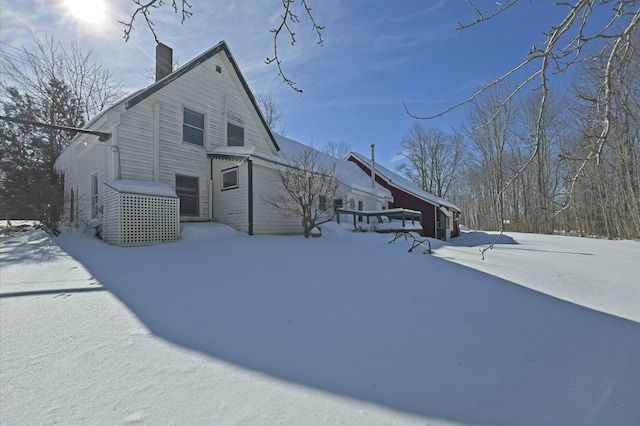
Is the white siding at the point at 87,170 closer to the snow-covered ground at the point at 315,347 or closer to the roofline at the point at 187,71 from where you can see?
the roofline at the point at 187,71

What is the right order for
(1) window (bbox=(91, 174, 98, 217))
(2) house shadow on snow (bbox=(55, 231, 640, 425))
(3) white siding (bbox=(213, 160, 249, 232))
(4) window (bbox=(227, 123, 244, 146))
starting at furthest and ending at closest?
(4) window (bbox=(227, 123, 244, 146))
(1) window (bbox=(91, 174, 98, 217))
(3) white siding (bbox=(213, 160, 249, 232))
(2) house shadow on snow (bbox=(55, 231, 640, 425))

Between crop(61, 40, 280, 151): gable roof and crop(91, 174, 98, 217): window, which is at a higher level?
crop(61, 40, 280, 151): gable roof

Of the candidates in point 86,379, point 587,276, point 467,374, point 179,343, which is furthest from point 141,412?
point 587,276

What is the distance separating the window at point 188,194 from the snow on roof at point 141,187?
3.72 ft

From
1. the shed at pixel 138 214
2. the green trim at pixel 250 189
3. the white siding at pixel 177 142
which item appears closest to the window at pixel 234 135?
the white siding at pixel 177 142

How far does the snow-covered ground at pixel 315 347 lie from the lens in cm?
172

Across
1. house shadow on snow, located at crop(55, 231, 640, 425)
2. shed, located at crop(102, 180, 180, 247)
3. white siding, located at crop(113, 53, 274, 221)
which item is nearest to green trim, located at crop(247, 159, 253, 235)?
white siding, located at crop(113, 53, 274, 221)

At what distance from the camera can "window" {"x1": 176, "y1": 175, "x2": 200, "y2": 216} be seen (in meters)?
10.1

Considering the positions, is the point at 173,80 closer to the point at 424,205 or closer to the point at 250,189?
the point at 250,189

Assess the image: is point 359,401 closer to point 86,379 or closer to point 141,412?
point 141,412

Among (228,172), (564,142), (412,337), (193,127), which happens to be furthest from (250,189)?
(564,142)

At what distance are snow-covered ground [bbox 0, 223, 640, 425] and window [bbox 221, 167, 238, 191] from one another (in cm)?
580

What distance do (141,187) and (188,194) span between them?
2261 mm

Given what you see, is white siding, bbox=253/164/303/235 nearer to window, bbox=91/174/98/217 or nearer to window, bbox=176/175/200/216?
window, bbox=176/175/200/216
